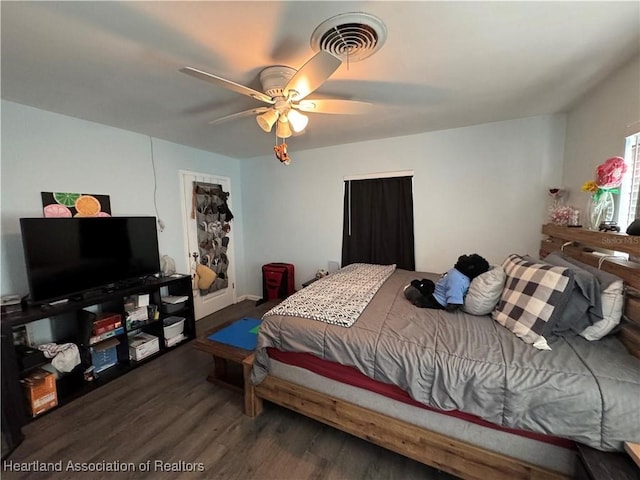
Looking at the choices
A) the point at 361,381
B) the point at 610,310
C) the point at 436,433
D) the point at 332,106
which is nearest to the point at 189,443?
the point at 361,381

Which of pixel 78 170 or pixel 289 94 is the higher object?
pixel 289 94

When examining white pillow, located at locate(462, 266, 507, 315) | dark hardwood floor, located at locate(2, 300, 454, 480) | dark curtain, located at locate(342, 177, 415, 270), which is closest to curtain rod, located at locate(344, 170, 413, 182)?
dark curtain, located at locate(342, 177, 415, 270)

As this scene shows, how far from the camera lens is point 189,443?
5.49 ft

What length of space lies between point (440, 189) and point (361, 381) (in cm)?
238

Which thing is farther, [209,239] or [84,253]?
[209,239]

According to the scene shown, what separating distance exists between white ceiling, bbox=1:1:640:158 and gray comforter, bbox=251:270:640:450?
1.62 m

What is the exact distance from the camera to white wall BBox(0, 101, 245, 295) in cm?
205

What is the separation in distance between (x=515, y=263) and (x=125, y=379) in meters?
3.40

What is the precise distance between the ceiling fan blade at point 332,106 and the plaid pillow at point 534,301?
148 centimetres

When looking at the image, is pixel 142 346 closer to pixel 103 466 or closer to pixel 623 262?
pixel 103 466

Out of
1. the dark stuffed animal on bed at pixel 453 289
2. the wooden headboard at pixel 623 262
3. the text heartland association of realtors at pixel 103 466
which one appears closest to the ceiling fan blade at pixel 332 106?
the dark stuffed animal on bed at pixel 453 289

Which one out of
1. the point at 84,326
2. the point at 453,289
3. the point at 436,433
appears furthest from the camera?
the point at 84,326

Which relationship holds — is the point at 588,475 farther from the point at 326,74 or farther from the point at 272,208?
the point at 272,208

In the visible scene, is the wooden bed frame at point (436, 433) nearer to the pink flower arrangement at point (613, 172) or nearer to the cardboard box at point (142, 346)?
the pink flower arrangement at point (613, 172)
